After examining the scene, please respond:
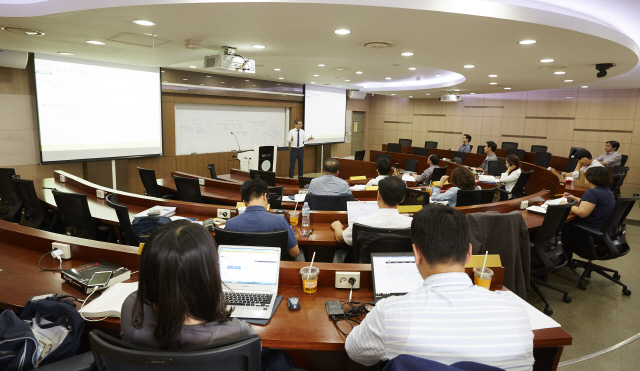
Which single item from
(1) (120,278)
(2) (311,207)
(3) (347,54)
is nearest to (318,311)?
(1) (120,278)

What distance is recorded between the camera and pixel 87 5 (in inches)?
125

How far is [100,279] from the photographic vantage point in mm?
2053

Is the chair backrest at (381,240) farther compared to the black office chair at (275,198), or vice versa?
the black office chair at (275,198)

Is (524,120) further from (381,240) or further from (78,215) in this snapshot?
(78,215)

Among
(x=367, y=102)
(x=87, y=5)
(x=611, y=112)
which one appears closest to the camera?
(x=87, y=5)

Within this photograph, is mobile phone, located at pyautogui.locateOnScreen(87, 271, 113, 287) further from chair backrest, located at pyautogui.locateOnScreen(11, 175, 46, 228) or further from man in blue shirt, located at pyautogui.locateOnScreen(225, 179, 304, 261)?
chair backrest, located at pyautogui.locateOnScreen(11, 175, 46, 228)

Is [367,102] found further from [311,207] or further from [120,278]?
[120,278]

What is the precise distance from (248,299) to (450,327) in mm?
1079

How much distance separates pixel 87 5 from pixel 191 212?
6.65 ft

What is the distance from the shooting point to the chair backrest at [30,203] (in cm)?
419

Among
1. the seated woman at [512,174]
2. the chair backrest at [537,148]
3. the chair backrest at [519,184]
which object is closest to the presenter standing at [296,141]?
the seated woman at [512,174]

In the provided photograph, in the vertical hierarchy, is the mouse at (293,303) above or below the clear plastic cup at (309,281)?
below

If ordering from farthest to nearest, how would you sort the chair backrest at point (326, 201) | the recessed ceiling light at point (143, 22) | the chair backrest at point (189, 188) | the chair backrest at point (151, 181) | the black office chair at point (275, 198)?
the chair backrest at point (151, 181) < the chair backrest at point (189, 188) < the black office chair at point (275, 198) < the chair backrest at point (326, 201) < the recessed ceiling light at point (143, 22)

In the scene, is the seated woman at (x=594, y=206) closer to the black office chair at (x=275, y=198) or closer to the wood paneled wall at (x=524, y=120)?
the black office chair at (x=275, y=198)
